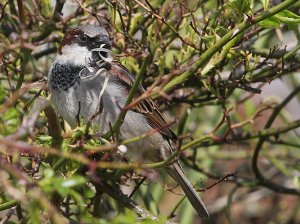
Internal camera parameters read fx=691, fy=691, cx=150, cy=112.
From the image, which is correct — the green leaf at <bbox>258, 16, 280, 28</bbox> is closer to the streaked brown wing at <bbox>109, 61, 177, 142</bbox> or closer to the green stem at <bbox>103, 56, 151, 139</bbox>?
the green stem at <bbox>103, 56, 151, 139</bbox>

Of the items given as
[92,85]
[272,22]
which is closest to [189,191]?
[92,85]

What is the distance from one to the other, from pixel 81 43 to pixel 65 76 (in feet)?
0.61

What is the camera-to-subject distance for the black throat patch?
2.72 metres

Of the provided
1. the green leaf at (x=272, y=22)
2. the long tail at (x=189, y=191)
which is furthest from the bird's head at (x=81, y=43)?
the green leaf at (x=272, y=22)

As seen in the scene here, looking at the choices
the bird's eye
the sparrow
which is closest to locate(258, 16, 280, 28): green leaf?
the sparrow

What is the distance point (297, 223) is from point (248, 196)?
1.08ft

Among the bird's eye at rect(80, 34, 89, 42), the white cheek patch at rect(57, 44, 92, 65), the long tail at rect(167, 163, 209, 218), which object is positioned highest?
the bird's eye at rect(80, 34, 89, 42)

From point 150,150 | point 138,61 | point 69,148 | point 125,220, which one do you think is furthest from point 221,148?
point 125,220

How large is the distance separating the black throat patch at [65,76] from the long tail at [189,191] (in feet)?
1.90

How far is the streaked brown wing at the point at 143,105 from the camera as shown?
277 centimetres

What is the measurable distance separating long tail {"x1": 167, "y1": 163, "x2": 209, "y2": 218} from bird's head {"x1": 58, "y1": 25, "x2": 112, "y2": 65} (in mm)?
596

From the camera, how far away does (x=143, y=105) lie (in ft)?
9.62

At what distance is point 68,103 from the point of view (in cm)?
268

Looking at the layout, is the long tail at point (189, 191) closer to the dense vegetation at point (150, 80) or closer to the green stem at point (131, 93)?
the dense vegetation at point (150, 80)
